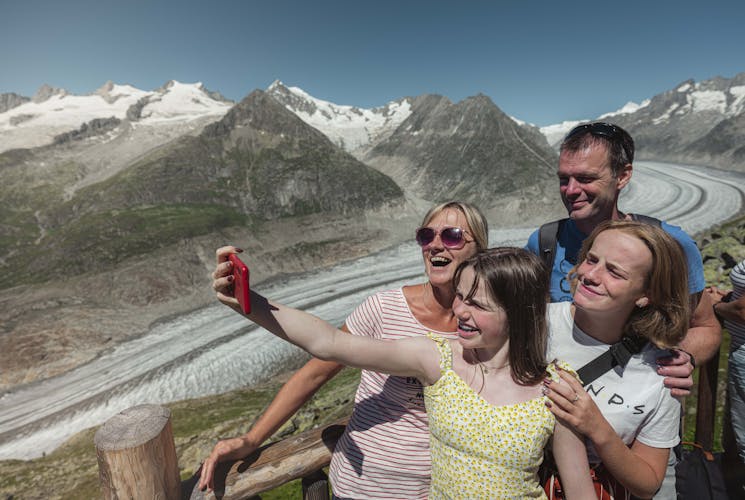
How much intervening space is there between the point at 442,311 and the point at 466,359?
1.85ft

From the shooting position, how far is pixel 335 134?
557ft

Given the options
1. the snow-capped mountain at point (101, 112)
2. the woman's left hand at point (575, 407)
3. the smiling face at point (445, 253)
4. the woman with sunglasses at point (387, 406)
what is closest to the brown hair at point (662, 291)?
the woman's left hand at point (575, 407)

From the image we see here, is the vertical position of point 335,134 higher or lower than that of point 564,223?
higher

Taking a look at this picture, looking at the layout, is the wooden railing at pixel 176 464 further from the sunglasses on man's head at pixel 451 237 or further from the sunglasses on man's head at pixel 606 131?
the sunglasses on man's head at pixel 606 131

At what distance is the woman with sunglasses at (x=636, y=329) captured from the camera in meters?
2.71

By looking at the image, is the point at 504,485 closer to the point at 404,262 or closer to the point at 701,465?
the point at 701,465

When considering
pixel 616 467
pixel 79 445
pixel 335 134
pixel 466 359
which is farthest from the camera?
pixel 335 134

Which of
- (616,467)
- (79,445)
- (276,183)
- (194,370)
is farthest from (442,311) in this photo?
(276,183)

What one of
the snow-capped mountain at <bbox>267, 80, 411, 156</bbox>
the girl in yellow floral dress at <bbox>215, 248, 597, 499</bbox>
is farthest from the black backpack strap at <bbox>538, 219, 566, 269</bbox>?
the snow-capped mountain at <bbox>267, 80, 411, 156</bbox>

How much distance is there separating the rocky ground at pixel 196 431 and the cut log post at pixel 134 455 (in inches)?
383

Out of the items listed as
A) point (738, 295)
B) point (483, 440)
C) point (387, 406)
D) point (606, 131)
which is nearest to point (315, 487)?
point (387, 406)

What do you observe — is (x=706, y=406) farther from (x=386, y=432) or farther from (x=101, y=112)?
(x=101, y=112)

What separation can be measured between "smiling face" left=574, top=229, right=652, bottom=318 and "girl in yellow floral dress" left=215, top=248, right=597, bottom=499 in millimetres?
445

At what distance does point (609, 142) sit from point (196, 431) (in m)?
19.9
